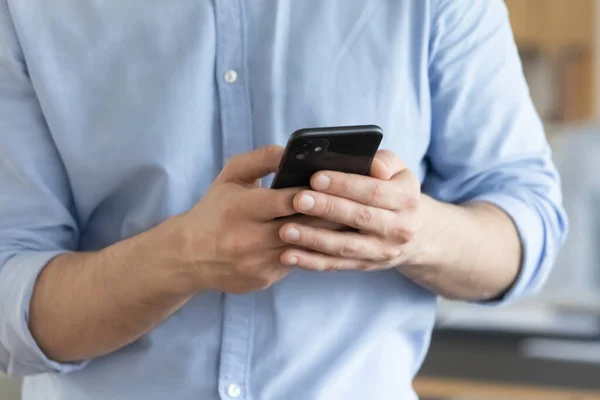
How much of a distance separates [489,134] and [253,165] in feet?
0.97

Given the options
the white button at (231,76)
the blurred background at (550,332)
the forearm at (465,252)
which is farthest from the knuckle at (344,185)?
the blurred background at (550,332)

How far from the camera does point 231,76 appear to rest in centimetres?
80

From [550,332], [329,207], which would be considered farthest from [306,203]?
[550,332]

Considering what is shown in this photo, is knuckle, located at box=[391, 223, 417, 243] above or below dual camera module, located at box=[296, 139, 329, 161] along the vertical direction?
below

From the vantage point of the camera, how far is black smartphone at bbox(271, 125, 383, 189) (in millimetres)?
586

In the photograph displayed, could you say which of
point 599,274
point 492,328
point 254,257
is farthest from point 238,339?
point 599,274

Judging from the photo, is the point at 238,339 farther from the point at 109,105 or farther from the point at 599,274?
the point at 599,274

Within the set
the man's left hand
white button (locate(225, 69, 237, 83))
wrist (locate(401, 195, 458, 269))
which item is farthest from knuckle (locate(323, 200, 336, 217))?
white button (locate(225, 69, 237, 83))

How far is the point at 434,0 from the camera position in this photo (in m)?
0.81

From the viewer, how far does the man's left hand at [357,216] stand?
2.00ft

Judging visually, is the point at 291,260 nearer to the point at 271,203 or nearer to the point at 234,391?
the point at 271,203

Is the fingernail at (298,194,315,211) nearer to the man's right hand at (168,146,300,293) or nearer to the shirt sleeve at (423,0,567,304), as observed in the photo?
the man's right hand at (168,146,300,293)

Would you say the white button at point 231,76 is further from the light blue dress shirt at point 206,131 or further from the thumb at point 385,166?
the thumb at point 385,166

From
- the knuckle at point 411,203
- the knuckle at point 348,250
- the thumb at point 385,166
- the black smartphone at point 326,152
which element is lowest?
the knuckle at point 348,250
